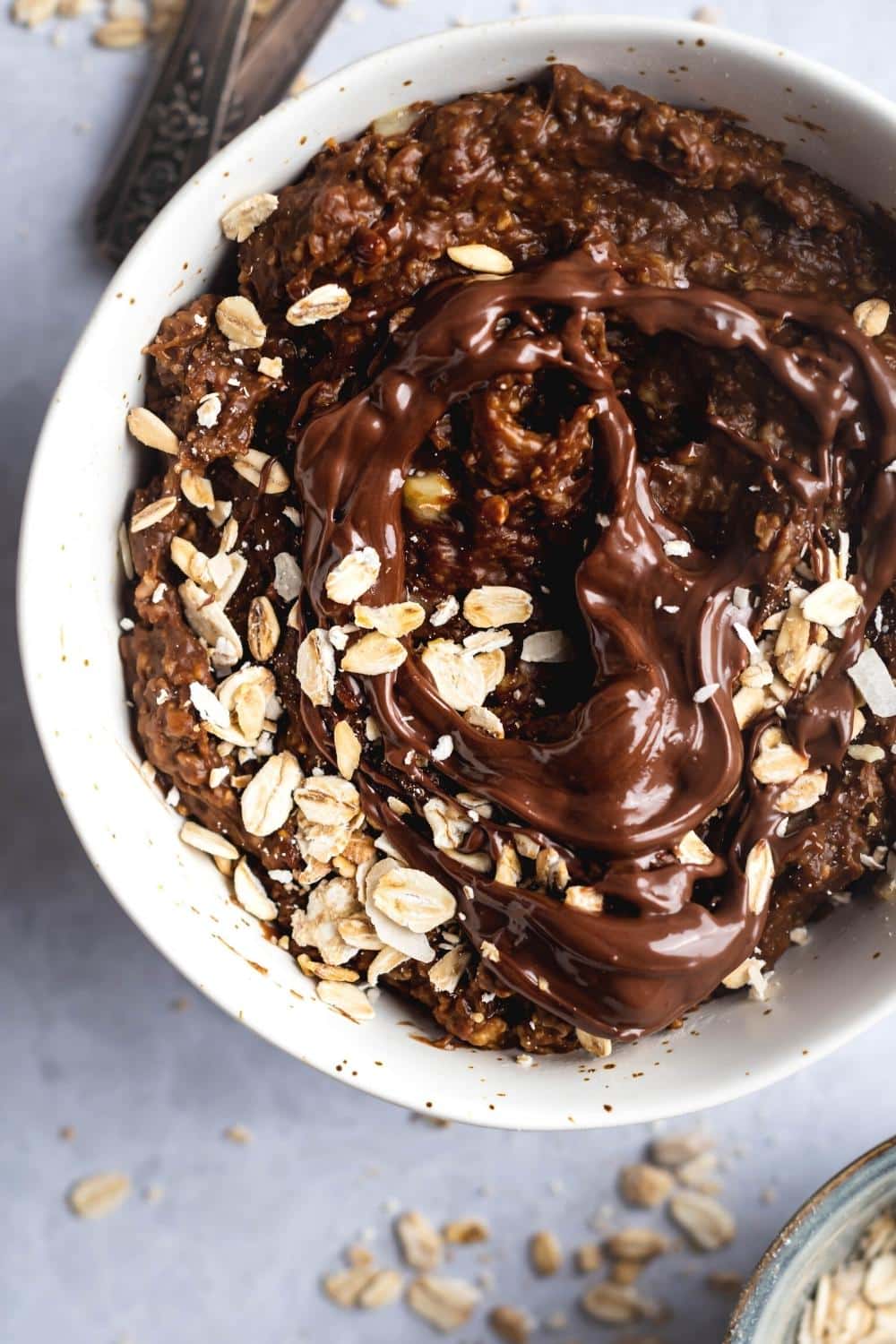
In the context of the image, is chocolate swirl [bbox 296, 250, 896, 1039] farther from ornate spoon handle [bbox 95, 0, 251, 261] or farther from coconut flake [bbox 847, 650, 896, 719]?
ornate spoon handle [bbox 95, 0, 251, 261]

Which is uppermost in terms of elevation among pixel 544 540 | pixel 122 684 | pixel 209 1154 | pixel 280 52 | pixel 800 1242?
pixel 280 52

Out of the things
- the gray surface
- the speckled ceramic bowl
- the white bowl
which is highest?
the white bowl

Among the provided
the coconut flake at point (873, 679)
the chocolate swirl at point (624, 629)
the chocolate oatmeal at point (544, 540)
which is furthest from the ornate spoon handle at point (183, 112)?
the coconut flake at point (873, 679)

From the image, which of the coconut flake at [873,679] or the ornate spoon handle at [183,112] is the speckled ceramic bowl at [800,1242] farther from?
the ornate spoon handle at [183,112]

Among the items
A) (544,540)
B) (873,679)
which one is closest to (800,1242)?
(873,679)

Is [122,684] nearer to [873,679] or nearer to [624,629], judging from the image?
[624,629]

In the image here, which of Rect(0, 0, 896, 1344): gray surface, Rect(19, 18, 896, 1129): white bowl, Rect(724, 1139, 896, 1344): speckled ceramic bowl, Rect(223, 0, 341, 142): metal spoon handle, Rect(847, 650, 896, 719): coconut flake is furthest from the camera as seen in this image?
Rect(0, 0, 896, 1344): gray surface

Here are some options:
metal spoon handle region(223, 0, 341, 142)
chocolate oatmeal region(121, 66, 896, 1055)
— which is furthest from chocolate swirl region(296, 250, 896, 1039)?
metal spoon handle region(223, 0, 341, 142)

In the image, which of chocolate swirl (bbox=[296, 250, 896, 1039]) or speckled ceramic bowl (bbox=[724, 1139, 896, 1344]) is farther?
speckled ceramic bowl (bbox=[724, 1139, 896, 1344])
